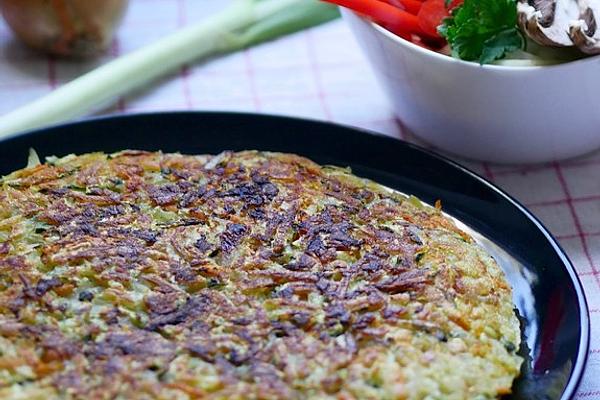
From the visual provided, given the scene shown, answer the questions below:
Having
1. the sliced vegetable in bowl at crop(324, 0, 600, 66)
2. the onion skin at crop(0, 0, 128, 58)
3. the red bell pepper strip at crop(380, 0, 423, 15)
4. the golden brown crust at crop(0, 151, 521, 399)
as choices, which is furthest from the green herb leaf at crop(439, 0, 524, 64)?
the onion skin at crop(0, 0, 128, 58)

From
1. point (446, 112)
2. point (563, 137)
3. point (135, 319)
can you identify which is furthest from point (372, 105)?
point (135, 319)

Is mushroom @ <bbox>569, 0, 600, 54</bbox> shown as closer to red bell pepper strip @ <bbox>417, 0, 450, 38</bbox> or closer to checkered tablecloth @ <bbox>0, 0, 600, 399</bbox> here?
red bell pepper strip @ <bbox>417, 0, 450, 38</bbox>

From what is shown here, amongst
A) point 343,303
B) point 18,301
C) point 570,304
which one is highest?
point 18,301

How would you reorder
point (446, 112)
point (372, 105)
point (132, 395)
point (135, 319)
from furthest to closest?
point (372, 105) → point (446, 112) → point (135, 319) → point (132, 395)

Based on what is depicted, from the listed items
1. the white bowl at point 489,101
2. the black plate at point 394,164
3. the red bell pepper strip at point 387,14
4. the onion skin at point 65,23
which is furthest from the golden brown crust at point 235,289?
the onion skin at point 65,23

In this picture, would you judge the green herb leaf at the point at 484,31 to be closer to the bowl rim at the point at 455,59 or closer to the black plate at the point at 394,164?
the bowl rim at the point at 455,59

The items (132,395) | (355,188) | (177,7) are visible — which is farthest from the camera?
(177,7)

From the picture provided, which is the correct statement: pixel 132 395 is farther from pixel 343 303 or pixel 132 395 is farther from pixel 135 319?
pixel 343 303
